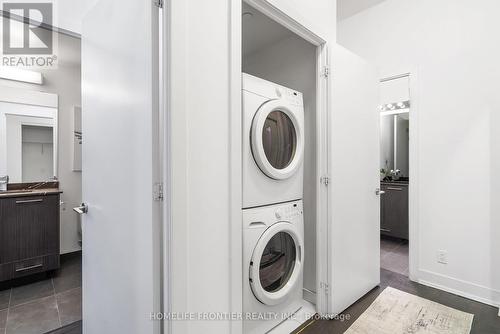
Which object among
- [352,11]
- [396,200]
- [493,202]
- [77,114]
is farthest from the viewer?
[396,200]

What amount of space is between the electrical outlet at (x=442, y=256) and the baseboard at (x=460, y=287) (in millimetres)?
134

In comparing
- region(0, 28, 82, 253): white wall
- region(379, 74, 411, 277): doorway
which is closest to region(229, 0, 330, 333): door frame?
region(379, 74, 411, 277): doorway

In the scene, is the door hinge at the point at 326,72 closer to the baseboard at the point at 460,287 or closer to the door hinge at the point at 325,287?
the door hinge at the point at 325,287

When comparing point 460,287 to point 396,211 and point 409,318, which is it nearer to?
point 409,318

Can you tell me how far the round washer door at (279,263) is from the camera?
62.5 inches

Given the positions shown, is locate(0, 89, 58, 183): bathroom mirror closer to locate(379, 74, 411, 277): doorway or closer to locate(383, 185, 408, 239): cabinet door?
locate(379, 74, 411, 277): doorway

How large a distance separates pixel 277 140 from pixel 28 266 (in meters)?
2.71

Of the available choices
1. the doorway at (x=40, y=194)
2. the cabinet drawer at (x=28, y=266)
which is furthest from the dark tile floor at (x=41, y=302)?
the cabinet drawer at (x=28, y=266)

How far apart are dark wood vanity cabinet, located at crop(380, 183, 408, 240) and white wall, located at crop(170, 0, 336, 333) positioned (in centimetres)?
294

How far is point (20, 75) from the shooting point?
104 inches

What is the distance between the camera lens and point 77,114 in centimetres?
314

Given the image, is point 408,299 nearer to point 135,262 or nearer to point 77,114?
point 135,262

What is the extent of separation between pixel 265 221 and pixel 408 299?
1.60m

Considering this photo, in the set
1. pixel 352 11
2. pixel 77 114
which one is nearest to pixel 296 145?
pixel 352 11
